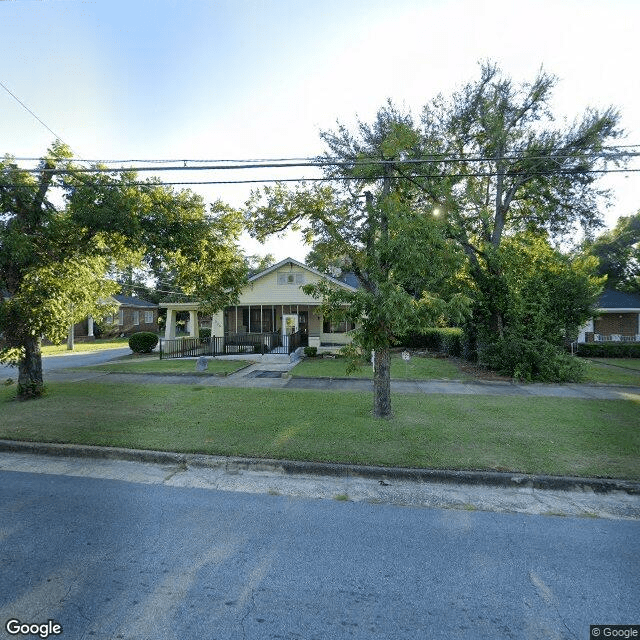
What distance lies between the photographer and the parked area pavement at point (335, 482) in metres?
4.66

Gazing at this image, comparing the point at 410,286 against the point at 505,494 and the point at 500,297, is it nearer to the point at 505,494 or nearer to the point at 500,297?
the point at 505,494

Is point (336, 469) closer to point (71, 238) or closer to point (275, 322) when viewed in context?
point (71, 238)

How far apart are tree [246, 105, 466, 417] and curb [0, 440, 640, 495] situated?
2.72 m

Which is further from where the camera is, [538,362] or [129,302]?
[129,302]

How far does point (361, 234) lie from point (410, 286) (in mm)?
1828

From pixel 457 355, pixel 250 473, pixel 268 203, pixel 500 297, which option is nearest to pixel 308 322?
pixel 457 355

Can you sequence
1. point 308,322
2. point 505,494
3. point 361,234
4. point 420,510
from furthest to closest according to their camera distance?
point 308,322 < point 361,234 < point 505,494 < point 420,510

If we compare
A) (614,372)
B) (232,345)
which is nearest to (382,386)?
(614,372)

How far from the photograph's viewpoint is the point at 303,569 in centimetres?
330

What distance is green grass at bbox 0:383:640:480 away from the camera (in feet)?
19.3

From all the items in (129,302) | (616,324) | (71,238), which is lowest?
(616,324)

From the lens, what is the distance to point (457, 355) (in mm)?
20047

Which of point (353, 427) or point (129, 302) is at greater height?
point (129, 302)

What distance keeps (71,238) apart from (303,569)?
963 cm
